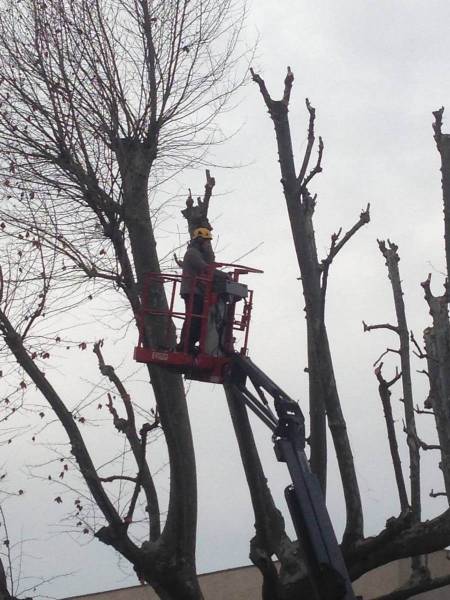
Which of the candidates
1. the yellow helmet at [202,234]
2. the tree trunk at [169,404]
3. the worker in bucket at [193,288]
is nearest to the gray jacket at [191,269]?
the worker in bucket at [193,288]

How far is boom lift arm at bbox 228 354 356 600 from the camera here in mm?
8711

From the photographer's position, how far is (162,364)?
10391 mm

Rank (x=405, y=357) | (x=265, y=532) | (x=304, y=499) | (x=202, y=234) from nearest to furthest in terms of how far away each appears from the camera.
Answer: (x=304, y=499) < (x=265, y=532) < (x=202, y=234) < (x=405, y=357)

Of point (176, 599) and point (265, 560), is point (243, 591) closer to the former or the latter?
point (176, 599)

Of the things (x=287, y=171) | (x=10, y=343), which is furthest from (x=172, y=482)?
(x=287, y=171)

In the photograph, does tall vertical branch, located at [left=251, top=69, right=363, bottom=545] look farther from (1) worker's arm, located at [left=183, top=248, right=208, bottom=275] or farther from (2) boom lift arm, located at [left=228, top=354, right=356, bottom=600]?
(1) worker's arm, located at [left=183, top=248, right=208, bottom=275]

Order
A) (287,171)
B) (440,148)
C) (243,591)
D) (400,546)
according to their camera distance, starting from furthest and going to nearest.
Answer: (243,591) → (440,148) → (287,171) → (400,546)

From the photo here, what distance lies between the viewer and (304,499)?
9.02 m

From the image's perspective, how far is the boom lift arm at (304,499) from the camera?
8.71m

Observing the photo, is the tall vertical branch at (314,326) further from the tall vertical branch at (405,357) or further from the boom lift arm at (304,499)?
the tall vertical branch at (405,357)

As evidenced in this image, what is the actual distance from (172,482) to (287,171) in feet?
10.8

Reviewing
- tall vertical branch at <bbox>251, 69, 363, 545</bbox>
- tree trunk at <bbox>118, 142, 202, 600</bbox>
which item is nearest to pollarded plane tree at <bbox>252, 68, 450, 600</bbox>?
tall vertical branch at <bbox>251, 69, 363, 545</bbox>

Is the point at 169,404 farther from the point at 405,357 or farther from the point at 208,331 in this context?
the point at 405,357

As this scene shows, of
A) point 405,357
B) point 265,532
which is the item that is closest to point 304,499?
point 265,532
